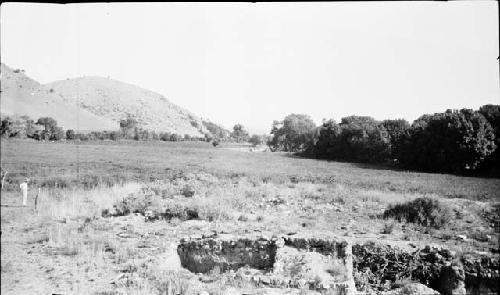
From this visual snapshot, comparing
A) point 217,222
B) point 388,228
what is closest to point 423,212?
point 388,228

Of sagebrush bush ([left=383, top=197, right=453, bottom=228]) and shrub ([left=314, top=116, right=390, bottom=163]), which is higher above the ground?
shrub ([left=314, top=116, right=390, bottom=163])

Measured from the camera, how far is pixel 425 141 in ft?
40.4

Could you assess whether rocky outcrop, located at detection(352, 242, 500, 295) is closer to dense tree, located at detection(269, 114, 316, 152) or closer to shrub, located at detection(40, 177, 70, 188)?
shrub, located at detection(40, 177, 70, 188)

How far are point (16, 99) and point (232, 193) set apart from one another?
817 centimetres

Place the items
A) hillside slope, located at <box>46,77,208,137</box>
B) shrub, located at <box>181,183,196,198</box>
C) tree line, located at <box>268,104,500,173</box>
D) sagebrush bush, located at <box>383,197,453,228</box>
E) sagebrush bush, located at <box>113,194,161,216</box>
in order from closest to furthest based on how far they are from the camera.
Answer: tree line, located at <box>268,104,500,173</box>, sagebrush bush, located at <box>383,197,453,228</box>, sagebrush bush, located at <box>113,194,161,216</box>, shrub, located at <box>181,183,196,198</box>, hillside slope, located at <box>46,77,208,137</box>

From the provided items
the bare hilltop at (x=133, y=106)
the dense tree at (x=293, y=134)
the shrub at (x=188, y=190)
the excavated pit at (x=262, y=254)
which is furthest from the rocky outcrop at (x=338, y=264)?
the bare hilltop at (x=133, y=106)

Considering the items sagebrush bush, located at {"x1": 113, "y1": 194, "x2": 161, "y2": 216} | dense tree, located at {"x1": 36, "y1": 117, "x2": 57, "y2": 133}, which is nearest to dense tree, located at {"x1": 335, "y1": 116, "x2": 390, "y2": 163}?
sagebrush bush, located at {"x1": 113, "y1": 194, "x2": 161, "y2": 216}

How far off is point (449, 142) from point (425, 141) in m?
0.84

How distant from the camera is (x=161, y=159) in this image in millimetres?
15648

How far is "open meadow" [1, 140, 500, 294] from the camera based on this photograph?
815 cm

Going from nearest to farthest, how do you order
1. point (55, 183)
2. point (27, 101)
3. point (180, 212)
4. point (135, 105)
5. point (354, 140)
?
point (27, 101) → point (55, 183) → point (180, 212) → point (354, 140) → point (135, 105)

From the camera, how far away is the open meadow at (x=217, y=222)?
8.15 meters

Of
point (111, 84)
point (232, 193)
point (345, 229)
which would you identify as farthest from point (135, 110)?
point (345, 229)

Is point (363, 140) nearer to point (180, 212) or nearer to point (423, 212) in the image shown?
point (423, 212)
